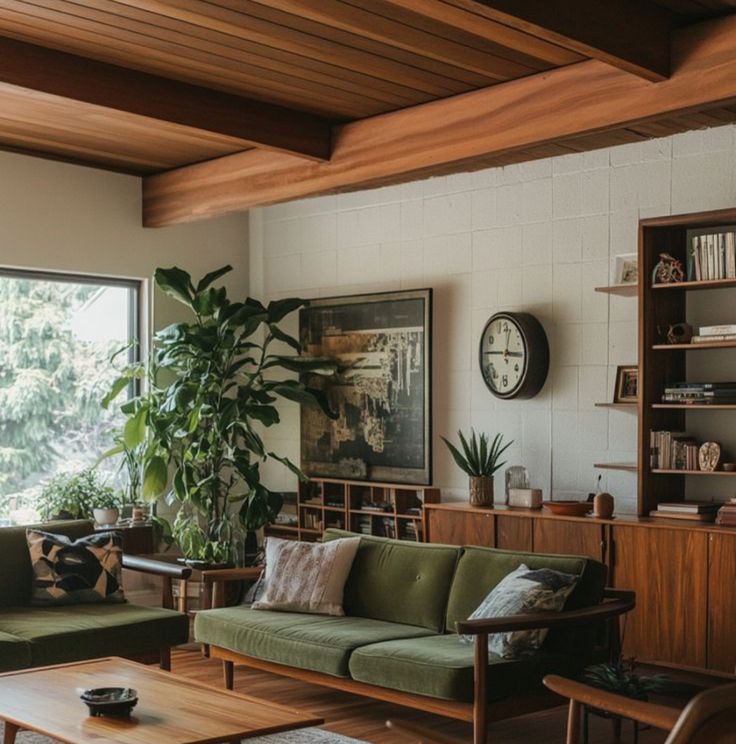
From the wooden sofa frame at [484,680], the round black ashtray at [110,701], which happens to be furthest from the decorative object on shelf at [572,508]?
the round black ashtray at [110,701]

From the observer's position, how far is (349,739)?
4.84 metres

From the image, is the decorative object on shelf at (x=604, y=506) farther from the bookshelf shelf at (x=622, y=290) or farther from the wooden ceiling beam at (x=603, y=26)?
the wooden ceiling beam at (x=603, y=26)

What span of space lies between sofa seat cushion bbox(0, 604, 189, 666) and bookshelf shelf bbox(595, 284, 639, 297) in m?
2.74

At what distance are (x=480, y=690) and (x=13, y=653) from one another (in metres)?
1.99

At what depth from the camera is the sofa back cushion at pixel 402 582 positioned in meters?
5.29

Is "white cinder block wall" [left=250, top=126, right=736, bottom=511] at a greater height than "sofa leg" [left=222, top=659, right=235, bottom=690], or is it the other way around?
"white cinder block wall" [left=250, top=126, right=736, bottom=511]

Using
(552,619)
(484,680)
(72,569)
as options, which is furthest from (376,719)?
(72,569)

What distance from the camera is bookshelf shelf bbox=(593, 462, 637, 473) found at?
598 cm

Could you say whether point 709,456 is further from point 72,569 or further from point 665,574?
point 72,569

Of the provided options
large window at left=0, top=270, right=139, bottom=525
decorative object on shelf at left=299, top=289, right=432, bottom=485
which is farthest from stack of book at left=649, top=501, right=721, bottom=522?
large window at left=0, top=270, right=139, bottom=525

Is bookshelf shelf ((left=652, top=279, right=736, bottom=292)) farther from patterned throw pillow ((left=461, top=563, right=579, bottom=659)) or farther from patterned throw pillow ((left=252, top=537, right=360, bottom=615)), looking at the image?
patterned throw pillow ((left=252, top=537, right=360, bottom=615))

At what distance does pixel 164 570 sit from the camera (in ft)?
18.9

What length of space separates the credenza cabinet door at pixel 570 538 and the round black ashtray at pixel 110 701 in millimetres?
2734

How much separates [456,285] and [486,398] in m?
0.72
